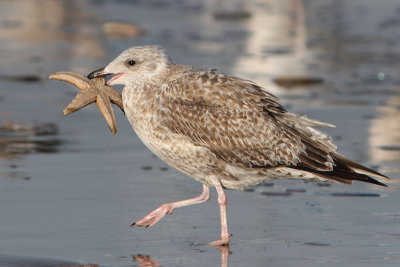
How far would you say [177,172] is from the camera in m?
10.7

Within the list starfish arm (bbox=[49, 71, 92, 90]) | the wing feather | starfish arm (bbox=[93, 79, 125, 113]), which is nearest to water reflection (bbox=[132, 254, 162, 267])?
the wing feather

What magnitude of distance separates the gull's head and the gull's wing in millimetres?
357

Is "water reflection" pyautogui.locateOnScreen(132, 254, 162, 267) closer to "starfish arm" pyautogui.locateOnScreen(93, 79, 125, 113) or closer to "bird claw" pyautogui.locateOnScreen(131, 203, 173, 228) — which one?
"bird claw" pyautogui.locateOnScreen(131, 203, 173, 228)

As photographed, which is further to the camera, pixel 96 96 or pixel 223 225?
pixel 96 96

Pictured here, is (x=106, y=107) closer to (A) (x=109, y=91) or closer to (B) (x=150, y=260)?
(A) (x=109, y=91)

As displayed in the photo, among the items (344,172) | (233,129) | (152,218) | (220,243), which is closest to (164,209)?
(152,218)

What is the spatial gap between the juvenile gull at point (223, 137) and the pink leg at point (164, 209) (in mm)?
11

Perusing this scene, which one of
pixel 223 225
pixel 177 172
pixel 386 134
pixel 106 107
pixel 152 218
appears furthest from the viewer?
pixel 386 134

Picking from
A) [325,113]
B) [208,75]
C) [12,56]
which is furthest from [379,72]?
[208,75]

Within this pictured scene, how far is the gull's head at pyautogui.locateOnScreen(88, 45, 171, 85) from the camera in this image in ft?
29.2

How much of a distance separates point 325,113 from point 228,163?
573cm

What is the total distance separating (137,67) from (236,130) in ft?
3.59

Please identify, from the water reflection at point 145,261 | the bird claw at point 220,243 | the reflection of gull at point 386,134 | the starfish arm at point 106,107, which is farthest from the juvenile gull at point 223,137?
the reflection of gull at point 386,134

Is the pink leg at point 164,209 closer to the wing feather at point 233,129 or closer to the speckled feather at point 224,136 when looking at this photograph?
the speckled feather at point 224,136
